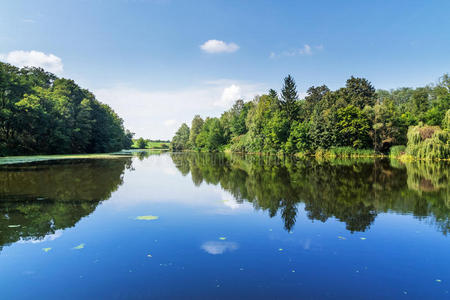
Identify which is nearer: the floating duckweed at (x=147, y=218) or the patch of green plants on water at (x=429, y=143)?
the floating duckweed at (x=147, y=218)

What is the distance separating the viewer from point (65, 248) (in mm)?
5801

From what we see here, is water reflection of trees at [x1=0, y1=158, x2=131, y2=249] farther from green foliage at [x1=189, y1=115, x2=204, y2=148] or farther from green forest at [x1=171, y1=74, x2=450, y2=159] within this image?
green foliage at [x1=189, y1=115, x2=204, y2=148]

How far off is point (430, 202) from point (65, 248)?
12.7 meters

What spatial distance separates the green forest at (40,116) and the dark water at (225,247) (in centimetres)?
3721

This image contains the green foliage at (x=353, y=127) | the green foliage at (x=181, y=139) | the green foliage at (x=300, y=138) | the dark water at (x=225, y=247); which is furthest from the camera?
the green foliage at (x=181, y=139)

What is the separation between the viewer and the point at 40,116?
4228 cm

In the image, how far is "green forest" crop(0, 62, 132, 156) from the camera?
4012 centimetres

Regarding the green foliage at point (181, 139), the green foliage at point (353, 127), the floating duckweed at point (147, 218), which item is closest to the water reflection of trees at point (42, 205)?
Answer: the floating duckweed at point (147, 218)

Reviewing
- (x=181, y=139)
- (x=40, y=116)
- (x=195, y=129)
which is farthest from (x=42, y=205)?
(x=181, y=139)

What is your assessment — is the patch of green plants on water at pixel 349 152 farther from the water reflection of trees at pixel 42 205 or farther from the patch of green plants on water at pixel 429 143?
the water reflection of trees at pixel 42 205

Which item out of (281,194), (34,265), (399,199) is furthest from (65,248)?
(399,199)

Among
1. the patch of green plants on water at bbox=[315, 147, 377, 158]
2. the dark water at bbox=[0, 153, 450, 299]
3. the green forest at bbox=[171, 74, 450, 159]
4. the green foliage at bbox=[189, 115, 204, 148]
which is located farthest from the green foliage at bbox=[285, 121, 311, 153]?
the green foliage at bbox=[189, 115, 204, 148]

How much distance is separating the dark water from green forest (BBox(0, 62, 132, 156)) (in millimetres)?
37208

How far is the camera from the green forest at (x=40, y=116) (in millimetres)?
40119
